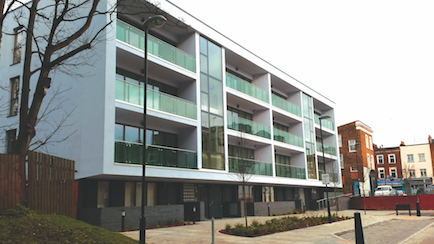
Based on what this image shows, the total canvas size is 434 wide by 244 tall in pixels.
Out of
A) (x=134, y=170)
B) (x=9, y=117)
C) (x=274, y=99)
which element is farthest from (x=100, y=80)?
(x=274, y=99)

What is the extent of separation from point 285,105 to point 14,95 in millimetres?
23387

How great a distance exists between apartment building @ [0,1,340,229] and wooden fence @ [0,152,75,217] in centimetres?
325

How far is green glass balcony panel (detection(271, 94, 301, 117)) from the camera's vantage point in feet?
113

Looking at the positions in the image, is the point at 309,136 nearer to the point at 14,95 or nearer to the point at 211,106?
the point at 211,106

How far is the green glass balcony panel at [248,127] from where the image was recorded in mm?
27914

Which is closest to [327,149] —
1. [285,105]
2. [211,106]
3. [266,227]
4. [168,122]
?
[285,105]

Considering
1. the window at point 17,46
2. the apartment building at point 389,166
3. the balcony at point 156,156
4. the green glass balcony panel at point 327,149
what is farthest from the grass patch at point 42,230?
the apartment building at point 389,166

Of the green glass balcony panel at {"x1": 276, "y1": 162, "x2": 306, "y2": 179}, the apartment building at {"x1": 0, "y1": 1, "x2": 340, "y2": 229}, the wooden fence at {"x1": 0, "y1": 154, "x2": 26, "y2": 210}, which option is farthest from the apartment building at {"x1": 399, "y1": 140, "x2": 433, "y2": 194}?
the wooden fence at {"x1": 0, "y1": 154, "x2": 26, "y2": 210}

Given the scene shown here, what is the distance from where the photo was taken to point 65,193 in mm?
13938

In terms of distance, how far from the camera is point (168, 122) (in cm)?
2242

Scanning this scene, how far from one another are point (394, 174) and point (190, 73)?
211 ft

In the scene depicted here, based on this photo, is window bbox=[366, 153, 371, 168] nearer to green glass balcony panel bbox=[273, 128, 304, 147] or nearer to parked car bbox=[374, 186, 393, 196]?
parked car bbox=[374, 186, 393, 196]

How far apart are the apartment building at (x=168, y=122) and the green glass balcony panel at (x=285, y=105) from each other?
19 centimetres

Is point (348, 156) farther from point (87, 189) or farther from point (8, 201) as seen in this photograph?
point (8, 201)
